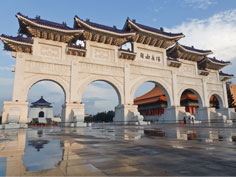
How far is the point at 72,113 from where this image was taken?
611 inches

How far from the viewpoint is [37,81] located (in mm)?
15109

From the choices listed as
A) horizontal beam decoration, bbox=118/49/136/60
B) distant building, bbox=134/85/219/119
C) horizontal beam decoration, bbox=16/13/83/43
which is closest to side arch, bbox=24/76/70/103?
horizontal beam decoration, bbox=16/13/83/43

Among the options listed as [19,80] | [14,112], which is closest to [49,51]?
[19,80]

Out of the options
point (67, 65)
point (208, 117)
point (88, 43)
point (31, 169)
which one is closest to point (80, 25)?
point (88, 43)

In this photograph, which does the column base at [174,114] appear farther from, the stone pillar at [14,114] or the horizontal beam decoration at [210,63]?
the stone pillar at [14,114]

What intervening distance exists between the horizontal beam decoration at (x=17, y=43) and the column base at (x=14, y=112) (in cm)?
474

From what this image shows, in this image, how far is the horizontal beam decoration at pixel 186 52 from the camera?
21703 millimetres

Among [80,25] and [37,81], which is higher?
[80,25]

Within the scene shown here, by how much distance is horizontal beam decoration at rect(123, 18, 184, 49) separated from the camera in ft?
62.1

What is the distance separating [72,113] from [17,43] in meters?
7.59

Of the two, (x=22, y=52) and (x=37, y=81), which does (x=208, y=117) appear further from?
(x=22, y=52)

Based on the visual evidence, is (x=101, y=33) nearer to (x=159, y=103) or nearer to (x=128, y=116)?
(x=128, y=116)

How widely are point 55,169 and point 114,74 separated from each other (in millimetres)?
16273

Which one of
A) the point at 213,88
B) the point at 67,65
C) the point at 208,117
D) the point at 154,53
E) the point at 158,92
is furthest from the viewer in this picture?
the point at 158,92
